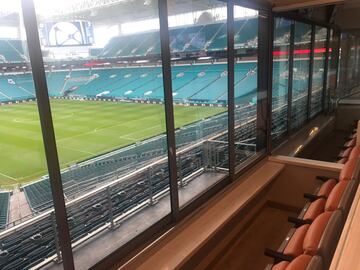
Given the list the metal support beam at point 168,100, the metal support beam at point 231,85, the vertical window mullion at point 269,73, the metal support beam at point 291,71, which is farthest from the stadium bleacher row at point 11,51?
the metal support beam at point 291,71

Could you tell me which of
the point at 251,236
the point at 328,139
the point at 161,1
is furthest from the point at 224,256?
the point at 328,139

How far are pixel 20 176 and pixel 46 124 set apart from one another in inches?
321

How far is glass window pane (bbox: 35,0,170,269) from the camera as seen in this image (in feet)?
6.73

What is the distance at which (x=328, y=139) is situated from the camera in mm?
5434

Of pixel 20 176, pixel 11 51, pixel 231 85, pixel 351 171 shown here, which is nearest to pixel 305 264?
pixel 351 171

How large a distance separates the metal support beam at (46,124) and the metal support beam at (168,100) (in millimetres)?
865

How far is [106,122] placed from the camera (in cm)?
1491

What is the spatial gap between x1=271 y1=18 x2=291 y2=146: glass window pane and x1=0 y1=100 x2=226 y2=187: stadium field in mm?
2530

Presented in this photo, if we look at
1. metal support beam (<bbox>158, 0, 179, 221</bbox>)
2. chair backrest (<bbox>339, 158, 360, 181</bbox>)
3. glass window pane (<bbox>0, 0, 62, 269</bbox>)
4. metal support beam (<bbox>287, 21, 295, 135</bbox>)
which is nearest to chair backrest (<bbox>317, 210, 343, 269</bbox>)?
chair backrest (<bbox>339, 158, 360, 181</bbox>)

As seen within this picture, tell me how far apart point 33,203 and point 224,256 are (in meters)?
4.36

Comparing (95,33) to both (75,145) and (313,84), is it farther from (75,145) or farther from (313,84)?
(75,145)

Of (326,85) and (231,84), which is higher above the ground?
(231,84)

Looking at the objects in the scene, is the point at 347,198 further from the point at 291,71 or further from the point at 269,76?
the point at 291,71

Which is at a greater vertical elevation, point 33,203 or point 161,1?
point 161,1
